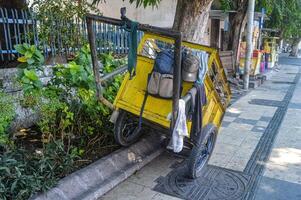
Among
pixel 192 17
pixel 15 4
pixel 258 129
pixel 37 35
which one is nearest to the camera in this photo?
pixel 37 35

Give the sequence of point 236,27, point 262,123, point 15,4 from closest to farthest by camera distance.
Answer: point 15,4
point 262,123
point 236,27

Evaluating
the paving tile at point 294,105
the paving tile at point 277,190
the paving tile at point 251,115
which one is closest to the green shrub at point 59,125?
the paving tile at point 277,190

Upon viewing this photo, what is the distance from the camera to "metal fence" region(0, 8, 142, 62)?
4.67 meters

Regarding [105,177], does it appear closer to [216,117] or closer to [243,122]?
[216,117]

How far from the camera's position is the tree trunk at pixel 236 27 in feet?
37.6

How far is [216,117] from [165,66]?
1281mm

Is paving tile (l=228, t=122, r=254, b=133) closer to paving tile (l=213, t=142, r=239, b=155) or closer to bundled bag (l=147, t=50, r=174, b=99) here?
paving tile (l=213, t=142, r=239, b=155)

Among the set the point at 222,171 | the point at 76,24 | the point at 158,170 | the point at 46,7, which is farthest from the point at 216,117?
Result: the point at 46,7

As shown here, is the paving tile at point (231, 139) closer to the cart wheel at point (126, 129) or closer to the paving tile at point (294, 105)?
the cart wheel at point (126, 129)

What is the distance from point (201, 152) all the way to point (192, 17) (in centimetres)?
267

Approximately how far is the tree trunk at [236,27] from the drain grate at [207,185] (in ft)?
26.7

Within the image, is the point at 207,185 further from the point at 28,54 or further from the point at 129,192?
the point at 28,54

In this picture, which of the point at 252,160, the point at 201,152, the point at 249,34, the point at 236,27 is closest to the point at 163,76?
the point at 201,152

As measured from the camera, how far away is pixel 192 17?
549 centimetres
